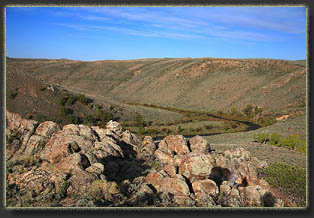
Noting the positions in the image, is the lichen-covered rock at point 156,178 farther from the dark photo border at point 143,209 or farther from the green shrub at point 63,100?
the green shrub at point 63,100

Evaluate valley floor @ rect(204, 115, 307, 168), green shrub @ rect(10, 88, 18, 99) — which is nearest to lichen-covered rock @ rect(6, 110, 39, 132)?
valley floor @ rect(204, 115, 307, 168)

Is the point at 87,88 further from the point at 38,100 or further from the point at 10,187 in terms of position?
the point at 10,187

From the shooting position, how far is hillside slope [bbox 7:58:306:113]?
6234 centimetres

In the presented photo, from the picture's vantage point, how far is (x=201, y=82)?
280 ft

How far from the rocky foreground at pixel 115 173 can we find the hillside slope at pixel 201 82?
30013 mm

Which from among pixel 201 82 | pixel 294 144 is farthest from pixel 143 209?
pixel 201 82

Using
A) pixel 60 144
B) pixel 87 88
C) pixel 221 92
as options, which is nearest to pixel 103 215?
pixel 60 144

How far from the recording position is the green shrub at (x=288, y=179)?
41.6 ft

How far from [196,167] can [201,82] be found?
7378 centimetres

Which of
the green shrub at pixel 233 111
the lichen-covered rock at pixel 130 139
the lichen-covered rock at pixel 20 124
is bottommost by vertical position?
the lichen-covered rock at pixel 130 139

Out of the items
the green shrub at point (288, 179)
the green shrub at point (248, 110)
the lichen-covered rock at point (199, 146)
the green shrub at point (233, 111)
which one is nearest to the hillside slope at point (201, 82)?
the green shrub at point (233, 111)

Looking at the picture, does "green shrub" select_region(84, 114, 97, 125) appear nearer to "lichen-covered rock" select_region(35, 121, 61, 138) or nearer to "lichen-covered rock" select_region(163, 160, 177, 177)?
"lichen-covered rock" select_region(35, 121, 61, 138)

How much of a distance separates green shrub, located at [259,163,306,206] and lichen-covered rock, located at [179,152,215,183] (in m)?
3.41

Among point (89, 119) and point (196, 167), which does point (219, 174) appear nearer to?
point (196, 167)
